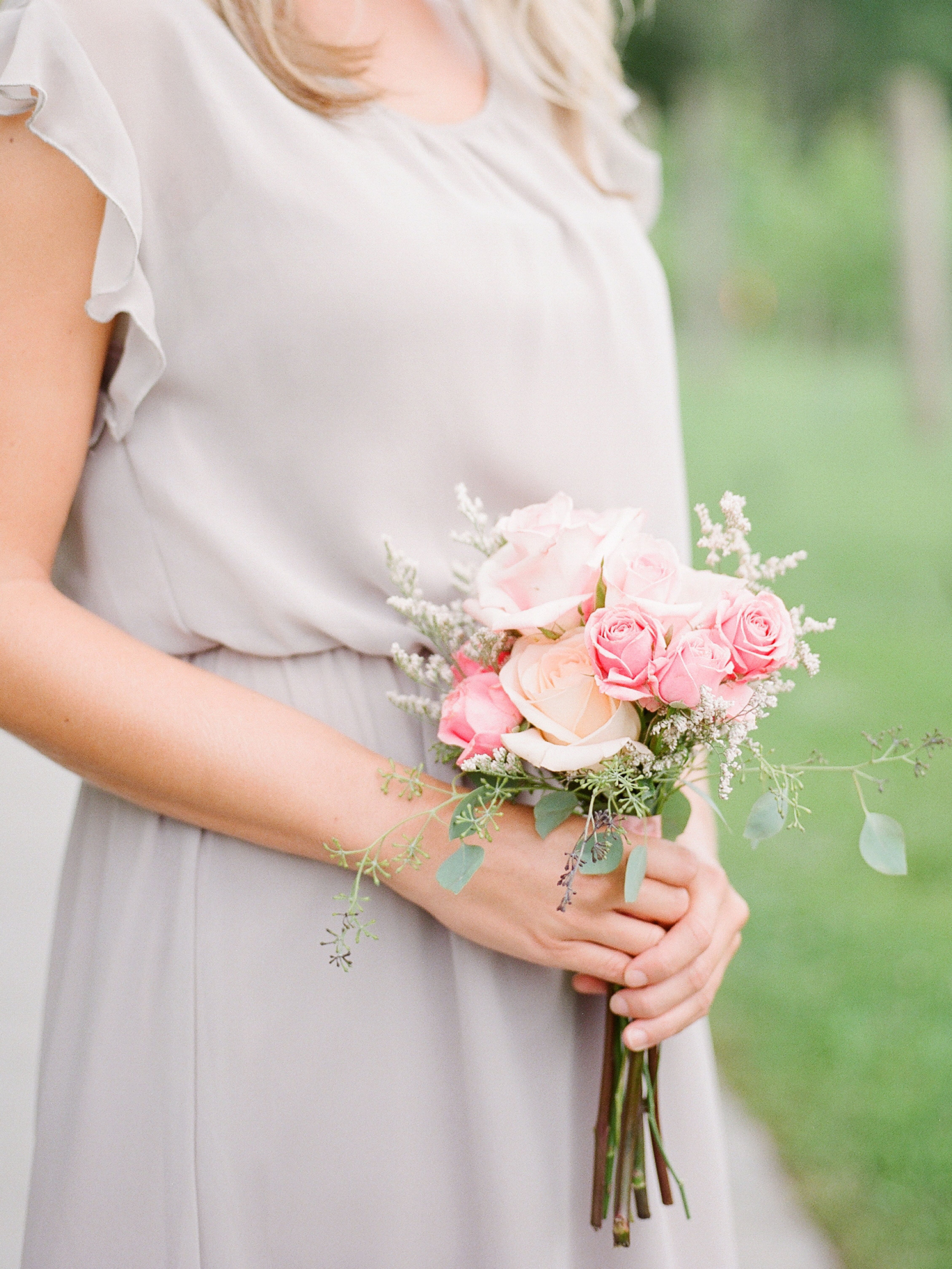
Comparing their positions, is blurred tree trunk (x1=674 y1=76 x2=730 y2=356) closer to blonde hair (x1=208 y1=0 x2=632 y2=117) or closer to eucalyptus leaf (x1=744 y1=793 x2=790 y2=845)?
Answer: blonde hair (x1=208 y1=0 x2=632 y2=117)

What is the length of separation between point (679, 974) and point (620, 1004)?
0.07 m

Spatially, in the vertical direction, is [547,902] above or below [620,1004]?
above

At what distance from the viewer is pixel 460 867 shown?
43.0 inches

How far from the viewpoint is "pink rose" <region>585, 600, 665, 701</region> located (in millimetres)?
1029

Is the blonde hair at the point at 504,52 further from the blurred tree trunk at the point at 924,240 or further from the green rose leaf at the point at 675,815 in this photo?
the blurred tree trunk at the point at 924,240

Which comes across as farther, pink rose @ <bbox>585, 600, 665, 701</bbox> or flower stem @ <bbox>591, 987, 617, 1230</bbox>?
flower stem @ <bbox>591, 987, 617, 1230</bbox>

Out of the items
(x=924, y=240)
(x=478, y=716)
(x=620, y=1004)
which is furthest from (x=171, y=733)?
(x=924, y=240)

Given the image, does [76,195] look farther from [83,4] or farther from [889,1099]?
[889,1099]

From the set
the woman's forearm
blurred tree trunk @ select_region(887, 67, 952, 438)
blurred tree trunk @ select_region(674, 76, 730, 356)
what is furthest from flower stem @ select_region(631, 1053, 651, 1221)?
blurred tree trunk @ select_region(674, 76, 730, 356)

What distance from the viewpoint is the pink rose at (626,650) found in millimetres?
1029

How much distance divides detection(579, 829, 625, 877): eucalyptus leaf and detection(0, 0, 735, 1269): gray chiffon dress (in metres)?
0.24

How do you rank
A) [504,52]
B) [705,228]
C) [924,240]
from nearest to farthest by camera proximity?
[504,52], [924,240], [705,228]

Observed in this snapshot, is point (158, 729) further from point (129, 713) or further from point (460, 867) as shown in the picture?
point (460, 867)

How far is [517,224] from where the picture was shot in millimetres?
1338
